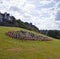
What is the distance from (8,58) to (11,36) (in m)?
14.0

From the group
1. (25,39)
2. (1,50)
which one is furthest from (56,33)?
(1,50)

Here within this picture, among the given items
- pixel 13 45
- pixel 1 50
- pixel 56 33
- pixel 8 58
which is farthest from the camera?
pixel 56 33

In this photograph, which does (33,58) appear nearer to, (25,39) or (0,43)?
(0,43)

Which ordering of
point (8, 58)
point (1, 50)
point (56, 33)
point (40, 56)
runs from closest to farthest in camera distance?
1. point (8, 58)
2. point (40, 56)
3. point (1, 50)
4. point (56, 33)

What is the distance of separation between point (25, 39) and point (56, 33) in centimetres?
2804

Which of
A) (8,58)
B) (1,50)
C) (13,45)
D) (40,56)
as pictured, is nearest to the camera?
(8,58)

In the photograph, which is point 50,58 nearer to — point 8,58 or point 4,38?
point 8,58

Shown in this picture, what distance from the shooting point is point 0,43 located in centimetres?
3019

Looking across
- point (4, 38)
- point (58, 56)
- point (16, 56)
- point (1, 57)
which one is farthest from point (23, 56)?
point (4, 38)

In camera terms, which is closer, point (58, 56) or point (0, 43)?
point (58, 56)

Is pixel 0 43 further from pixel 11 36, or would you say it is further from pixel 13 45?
pixel 11 36

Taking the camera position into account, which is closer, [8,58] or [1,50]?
[8,58]

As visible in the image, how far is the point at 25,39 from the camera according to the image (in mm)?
35062

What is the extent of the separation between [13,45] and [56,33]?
111ft
